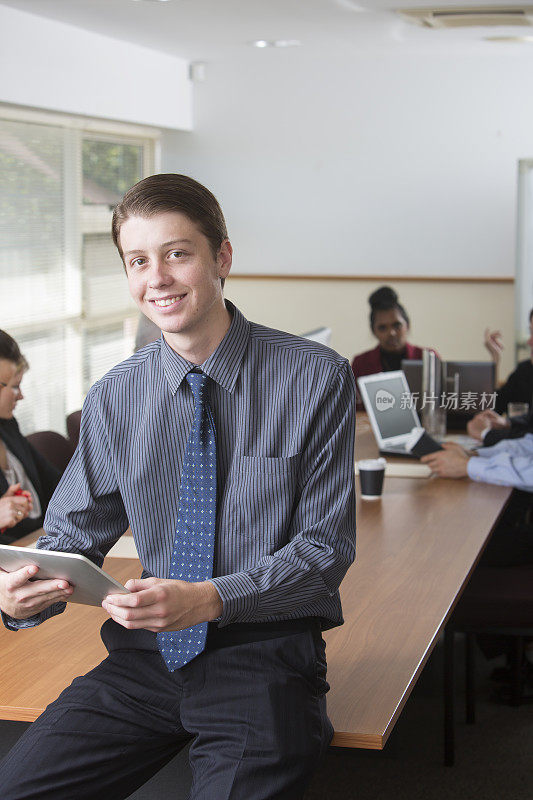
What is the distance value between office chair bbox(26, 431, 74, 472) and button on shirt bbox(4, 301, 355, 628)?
181 cm

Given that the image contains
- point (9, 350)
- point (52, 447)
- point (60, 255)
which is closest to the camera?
point (9, 350)

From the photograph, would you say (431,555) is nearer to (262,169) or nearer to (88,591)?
(88,591)

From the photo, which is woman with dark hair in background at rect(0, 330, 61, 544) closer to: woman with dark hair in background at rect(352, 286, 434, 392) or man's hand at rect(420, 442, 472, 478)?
man's hand at rect(420, 442, 472, 478)

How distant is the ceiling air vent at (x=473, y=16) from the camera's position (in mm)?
5105

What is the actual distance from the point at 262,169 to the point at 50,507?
6.14m

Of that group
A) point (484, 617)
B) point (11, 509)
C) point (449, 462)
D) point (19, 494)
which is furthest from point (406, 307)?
point (11, 509)

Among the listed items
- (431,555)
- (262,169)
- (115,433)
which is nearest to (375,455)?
(431,555)

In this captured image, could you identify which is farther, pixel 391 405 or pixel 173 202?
pixel 391 405

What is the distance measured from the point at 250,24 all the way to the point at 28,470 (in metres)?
3.59

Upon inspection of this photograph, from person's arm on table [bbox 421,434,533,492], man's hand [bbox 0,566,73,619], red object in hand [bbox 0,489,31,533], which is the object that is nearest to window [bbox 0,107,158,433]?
red object in hand [bbox 0,489,31,533]

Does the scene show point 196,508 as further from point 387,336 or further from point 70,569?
point 387,336

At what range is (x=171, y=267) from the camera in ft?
5.42

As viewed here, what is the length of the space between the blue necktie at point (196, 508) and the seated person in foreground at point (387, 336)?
3.33 meters

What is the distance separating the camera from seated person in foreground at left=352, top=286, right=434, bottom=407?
4.96 metres
